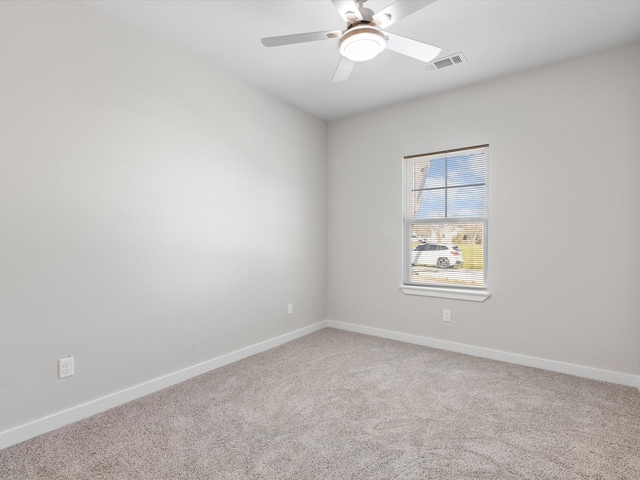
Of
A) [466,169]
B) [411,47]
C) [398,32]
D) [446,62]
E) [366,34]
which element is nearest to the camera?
[366,34]

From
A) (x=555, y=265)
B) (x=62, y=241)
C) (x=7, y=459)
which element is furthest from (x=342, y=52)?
(x=7, y=459)

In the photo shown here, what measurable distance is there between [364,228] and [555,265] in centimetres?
189

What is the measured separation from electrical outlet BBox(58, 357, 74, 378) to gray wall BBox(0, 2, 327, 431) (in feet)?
0.13

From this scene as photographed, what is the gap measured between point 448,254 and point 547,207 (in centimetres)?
98

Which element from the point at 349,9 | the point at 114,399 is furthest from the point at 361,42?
the point at 114,399

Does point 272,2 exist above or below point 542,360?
above

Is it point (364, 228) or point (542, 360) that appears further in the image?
point (364, 228)

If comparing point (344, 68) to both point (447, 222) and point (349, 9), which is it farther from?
point (447, 222)

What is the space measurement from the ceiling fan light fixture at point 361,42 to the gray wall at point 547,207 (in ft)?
5.93

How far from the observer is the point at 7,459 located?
1724 mm

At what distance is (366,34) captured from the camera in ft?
5.88

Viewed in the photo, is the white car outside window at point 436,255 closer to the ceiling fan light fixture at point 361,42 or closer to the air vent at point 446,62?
the air vent at point 446,62

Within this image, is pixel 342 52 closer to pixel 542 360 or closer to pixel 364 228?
pixel 364 228

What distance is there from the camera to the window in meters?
3.33
